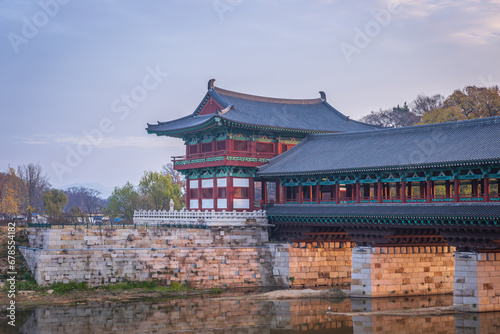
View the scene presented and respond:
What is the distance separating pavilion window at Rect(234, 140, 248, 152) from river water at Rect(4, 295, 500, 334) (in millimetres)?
17724

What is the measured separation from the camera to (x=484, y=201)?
131 feet

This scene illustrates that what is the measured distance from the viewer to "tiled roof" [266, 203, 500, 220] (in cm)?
3872

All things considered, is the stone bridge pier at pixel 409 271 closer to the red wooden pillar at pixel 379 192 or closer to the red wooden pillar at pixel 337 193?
the red wooden pillar at pixel 379 192

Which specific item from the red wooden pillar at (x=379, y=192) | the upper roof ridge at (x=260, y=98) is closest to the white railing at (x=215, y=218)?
the red wooden pillar at (x=379, y=192)

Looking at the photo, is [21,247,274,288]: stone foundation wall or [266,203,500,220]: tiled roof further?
[21,247,274,288]: stone foundation wall

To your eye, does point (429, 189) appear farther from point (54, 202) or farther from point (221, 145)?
point (54, 202)

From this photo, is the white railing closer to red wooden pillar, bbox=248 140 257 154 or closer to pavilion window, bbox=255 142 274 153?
red wooden pillar, bbox=248 140 257 154

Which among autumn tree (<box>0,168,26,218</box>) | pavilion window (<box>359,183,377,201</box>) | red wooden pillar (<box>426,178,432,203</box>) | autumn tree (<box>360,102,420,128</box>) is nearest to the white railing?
pavilion window (<box>359,183,377,201</box>)

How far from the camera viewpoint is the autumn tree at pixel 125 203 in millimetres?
83062

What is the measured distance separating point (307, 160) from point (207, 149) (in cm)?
1102

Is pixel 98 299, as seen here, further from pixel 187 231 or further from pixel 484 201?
pixel 484 201

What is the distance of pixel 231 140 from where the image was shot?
5859 cm

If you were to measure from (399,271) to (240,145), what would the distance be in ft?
65.2

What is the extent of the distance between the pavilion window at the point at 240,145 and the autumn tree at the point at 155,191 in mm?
28177
